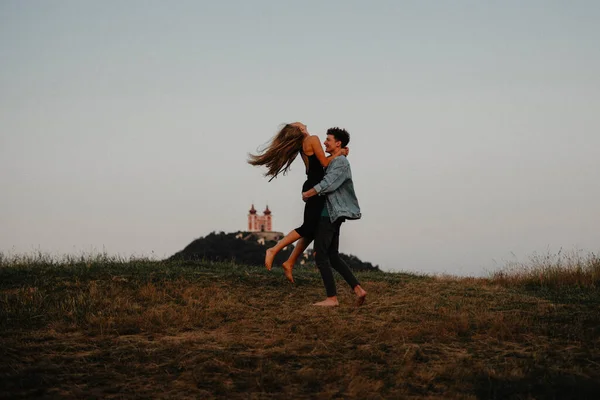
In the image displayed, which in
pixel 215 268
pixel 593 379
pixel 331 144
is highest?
pixel 331 144

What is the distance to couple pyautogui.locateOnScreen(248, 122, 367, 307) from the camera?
8.00 metres

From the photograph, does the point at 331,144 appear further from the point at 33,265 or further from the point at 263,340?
the point at 33,265

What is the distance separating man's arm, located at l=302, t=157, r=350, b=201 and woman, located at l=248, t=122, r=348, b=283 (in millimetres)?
183

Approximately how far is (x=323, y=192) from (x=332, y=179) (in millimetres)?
204

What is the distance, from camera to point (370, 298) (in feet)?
31.4

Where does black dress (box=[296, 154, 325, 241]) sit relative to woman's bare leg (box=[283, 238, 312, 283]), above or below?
above

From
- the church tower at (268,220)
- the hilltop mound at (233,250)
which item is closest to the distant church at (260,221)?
the church tower at (268,220)

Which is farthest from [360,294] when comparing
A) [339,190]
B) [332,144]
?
[332,144]

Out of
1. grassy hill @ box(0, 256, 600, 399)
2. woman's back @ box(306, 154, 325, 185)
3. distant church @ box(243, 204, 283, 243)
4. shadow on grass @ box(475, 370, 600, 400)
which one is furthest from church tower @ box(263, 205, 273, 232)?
shadow on grass @ box(475, 370, 600, 400)

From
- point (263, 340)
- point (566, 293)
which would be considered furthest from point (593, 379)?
point (566, 293)

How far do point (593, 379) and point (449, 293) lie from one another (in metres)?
5.06

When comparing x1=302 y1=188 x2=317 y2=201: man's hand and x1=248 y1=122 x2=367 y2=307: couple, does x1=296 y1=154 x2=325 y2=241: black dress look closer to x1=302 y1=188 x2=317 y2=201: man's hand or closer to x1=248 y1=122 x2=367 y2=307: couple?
x1=248 y1=122 x2=367 y2=307: couple

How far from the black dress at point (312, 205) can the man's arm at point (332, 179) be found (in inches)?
7.2

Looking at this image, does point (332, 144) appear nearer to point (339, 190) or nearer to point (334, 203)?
point (339, 190)
